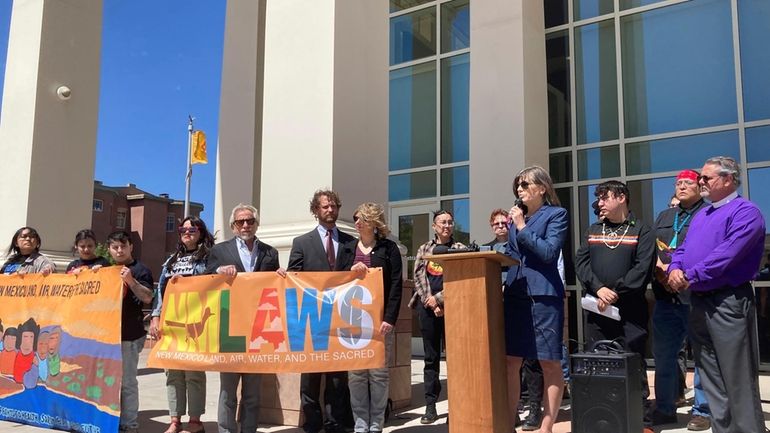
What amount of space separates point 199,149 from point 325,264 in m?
28.4

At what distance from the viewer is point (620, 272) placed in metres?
5.07

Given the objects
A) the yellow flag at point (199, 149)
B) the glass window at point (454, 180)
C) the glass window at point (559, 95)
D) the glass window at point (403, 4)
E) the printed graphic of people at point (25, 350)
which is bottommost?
the printed graphic of people at point (25, 350)

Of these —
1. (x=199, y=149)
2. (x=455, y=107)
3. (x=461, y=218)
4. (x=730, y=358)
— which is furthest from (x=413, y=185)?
(x=199, y=149)

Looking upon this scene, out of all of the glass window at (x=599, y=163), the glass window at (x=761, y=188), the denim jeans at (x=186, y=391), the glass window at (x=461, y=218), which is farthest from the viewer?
the glass window at (x=461, y=218)

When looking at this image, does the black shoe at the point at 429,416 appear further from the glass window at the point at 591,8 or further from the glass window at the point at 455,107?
the glass window at the point at 591,8

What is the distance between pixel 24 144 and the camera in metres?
8.97

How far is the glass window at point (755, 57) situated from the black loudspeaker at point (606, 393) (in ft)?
25.2

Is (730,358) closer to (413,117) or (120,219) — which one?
(413,117)

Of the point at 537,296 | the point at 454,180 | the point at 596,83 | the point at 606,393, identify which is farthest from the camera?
the point at 454,180

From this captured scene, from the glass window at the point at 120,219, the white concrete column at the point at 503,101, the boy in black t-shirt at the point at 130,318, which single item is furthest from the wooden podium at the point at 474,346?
the glass window at the point at 120,219

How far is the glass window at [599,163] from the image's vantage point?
11.3 m

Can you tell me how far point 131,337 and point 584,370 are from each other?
3.84 m


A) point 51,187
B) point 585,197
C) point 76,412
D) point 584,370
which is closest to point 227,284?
point 76,412

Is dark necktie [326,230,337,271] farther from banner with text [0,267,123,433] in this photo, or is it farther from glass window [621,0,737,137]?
glass window [621,0,737,137]
